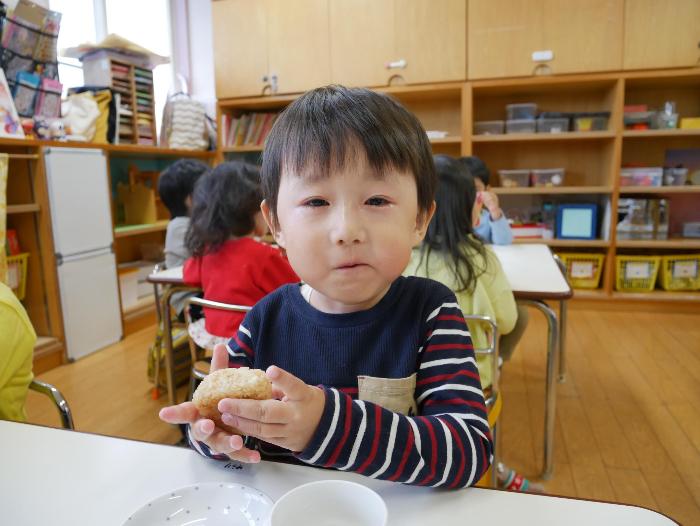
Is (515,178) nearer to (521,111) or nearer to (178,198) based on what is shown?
(521,111)

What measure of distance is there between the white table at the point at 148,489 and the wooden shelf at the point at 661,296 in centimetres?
349

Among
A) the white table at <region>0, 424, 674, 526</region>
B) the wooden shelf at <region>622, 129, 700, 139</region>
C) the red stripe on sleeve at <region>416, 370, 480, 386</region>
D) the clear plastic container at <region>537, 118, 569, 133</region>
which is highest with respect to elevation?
the clear plastic container at <region>537, 118, 569, 133</region>

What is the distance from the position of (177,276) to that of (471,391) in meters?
1.58

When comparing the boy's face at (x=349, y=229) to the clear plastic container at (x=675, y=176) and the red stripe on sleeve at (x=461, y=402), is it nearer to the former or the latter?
the red stripe on sleeve at (x=461, y=402)

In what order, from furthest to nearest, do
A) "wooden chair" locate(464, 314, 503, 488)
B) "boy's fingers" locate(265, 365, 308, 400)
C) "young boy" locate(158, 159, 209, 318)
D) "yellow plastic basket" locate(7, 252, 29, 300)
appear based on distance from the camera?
"yellow plastic basket" locate(7, 252, 29, 300), "young boy" locate(158, 159, 209, 318), "wooden chair" locate(464, 314, 503, 488), "boy's fingers" locate(265, 365, 308, 400)

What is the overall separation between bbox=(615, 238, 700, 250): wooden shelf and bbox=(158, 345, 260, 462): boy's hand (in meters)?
3.62

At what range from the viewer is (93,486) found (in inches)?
22.7

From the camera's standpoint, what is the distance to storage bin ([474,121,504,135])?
3816 mm

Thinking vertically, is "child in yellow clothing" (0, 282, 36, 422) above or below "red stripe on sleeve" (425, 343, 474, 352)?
below

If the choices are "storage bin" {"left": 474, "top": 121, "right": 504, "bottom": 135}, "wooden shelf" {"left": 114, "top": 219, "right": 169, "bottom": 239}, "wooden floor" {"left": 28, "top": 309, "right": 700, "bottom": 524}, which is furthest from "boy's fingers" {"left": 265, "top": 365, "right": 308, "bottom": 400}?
"storage bin" {"left": 474, "top": 121, "right": 504, "bottom": 135}

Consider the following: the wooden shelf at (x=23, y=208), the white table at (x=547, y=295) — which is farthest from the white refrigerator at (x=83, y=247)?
the white table at (x=547, y=295)

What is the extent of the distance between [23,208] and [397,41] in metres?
2.63

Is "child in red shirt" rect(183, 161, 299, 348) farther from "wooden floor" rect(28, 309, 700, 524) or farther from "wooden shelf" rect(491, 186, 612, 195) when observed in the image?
"wooden shelf" rect(491, 186, 612, 195)

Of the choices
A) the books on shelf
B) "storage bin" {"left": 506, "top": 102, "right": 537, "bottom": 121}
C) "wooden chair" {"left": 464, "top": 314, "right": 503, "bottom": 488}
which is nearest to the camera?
"wooden chair" {"left": 464, "top": 314, "right": 503, "bottom": 488}
